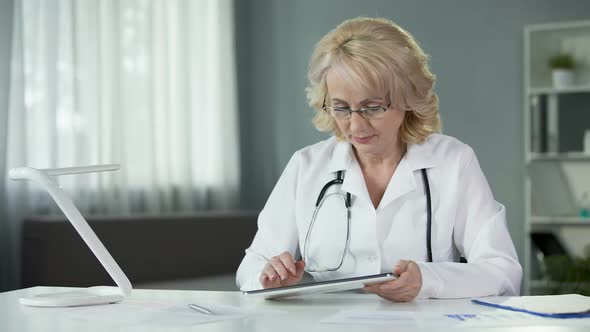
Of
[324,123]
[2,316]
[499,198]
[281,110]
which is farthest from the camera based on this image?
[281,110]

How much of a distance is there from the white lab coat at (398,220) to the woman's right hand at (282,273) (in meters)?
0.14

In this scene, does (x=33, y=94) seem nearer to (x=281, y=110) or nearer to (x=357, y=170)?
(x=281, y=110)

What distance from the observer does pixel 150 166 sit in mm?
4977

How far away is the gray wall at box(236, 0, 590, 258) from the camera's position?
5.57 m

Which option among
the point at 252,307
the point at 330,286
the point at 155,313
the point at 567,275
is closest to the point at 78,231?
the point at 155,313

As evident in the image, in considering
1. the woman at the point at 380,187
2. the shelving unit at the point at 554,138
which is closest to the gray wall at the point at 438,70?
the shelving unit at the point at 554,138

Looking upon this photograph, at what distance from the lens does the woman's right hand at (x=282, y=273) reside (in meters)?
1.83

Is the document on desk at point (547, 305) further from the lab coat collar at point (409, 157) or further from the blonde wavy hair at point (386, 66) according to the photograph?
the blonde wavy hair at point (386, 66)

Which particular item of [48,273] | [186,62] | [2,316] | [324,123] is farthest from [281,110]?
[2,316]

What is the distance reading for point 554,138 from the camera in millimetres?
5227

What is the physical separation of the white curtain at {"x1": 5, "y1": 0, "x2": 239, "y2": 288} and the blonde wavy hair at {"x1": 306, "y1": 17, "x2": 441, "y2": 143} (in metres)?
2.42

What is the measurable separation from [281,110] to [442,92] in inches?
45.6

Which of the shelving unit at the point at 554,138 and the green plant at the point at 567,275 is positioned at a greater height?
the shelving unit at the point at 554,138

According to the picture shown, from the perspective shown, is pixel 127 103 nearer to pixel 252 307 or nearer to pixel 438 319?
pixel 252 307
